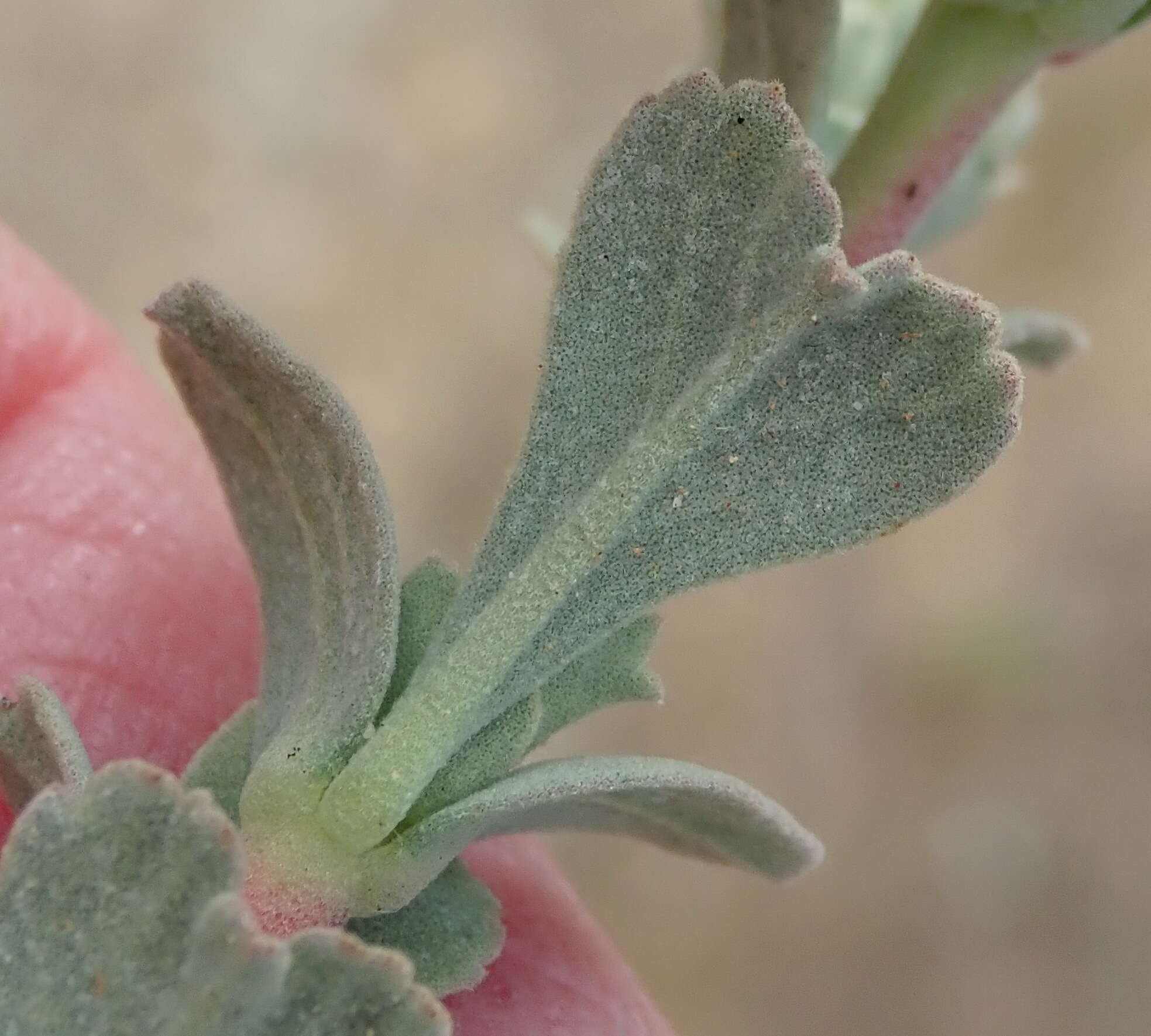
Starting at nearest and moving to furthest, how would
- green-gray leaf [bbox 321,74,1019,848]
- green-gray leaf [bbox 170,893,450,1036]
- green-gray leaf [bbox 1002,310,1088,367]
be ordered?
green-gray leaf [bbox 170,893,450,1036] < green-gray leaf [bbox 321,74,1019,848] < green-gray leaf [bbox 1002,310,1088,367]

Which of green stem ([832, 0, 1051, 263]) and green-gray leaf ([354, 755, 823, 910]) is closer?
green-gray leaf ([354, 755, 823, 910])

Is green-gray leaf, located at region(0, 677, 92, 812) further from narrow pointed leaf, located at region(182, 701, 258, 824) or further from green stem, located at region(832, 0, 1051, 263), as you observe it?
green stem, located at region(832, 0, 1051, 263)

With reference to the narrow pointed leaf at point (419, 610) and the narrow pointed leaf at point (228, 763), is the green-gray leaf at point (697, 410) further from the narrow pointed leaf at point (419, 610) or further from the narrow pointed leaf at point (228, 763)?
the narrow pointed leaf at point (228, 763)

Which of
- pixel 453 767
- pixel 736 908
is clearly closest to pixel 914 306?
pixel 453 767

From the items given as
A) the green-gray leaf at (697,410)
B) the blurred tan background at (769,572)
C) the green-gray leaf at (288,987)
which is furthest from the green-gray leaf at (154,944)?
the blurred tan background at (769,572)

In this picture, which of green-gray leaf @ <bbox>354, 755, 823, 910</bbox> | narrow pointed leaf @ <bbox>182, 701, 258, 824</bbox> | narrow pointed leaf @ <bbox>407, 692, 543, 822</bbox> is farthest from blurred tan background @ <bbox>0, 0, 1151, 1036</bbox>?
narrow pointed leaf @ <bbox>407, 692, 543, 822</bbox>

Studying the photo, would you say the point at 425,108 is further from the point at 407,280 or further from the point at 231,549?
the point at 231,549

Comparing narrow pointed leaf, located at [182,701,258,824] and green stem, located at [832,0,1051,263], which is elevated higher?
green stem, located at [832,0,1051,263]
